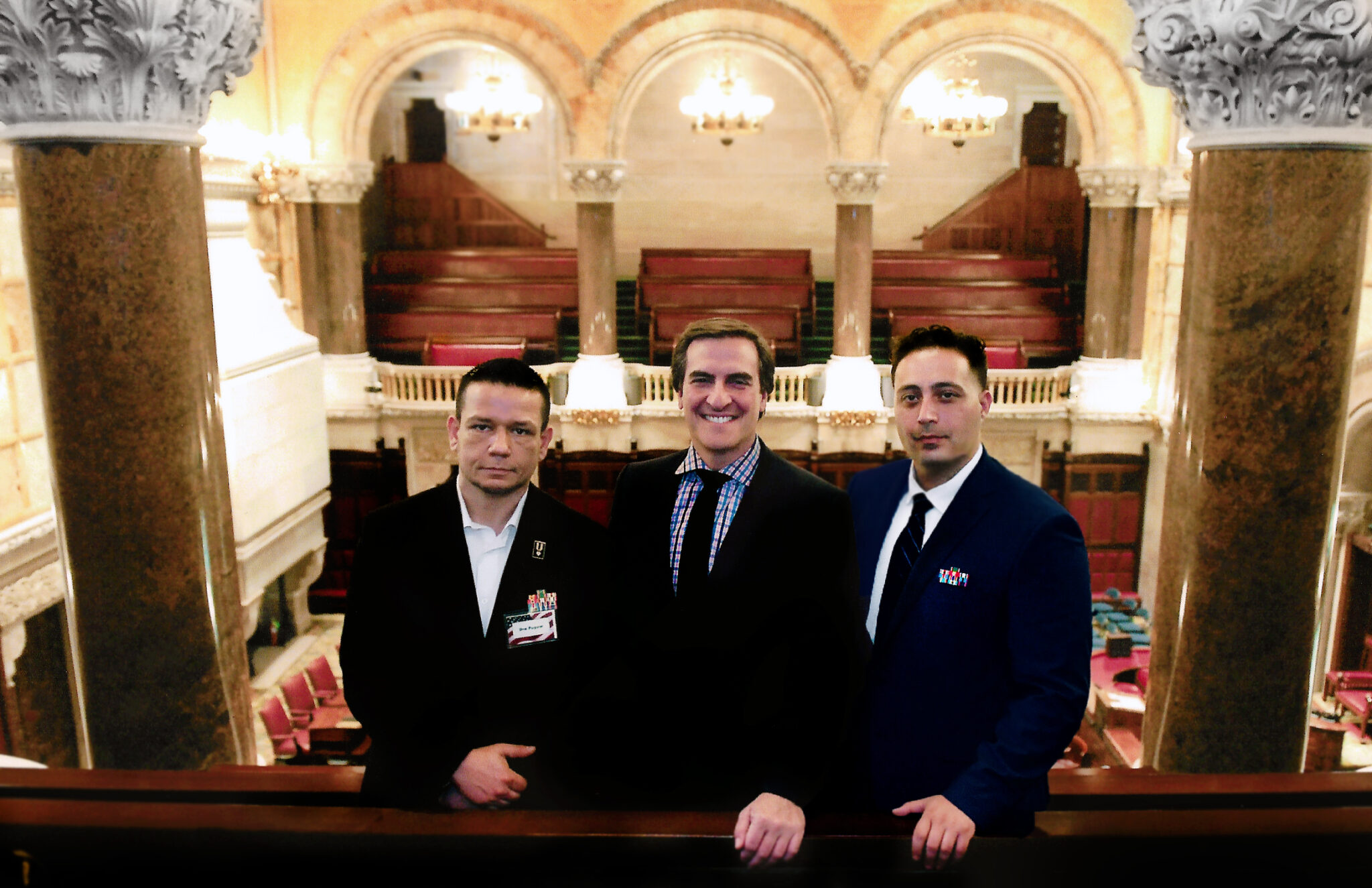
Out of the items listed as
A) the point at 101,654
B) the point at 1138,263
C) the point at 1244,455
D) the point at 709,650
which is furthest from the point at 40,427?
the point at 1138,263

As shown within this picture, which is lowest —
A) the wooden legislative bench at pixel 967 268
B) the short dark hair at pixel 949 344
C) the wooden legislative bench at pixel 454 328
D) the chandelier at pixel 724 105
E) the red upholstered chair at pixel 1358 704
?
the red upholstered chair at pixel 1358 704

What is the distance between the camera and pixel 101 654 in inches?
123

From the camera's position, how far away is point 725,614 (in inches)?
77.3

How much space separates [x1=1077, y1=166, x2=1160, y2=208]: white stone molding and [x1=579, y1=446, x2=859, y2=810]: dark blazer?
9.99 meters

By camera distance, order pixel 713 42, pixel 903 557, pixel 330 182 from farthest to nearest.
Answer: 1. pixel 330 182
2. pixel 713 42
3. pixel 903 557

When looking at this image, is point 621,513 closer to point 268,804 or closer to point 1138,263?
point 268,804

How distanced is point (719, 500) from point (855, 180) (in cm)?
925

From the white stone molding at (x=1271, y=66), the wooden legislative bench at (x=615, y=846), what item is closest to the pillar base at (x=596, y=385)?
the white stone molding at (x=1271, y=66)

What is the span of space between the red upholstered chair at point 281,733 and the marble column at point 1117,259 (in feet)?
29.2

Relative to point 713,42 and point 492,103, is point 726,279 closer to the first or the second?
point 713,42

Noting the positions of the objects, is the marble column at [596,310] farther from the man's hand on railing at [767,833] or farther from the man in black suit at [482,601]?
the man's hand on railing at [767,833]

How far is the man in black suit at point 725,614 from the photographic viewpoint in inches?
75.2

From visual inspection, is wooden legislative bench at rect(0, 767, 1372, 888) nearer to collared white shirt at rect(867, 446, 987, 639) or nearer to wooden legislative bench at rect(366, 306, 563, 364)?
collared white shirt at rect(867, 446, 987, 639)

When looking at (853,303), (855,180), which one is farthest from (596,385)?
(855,180)
